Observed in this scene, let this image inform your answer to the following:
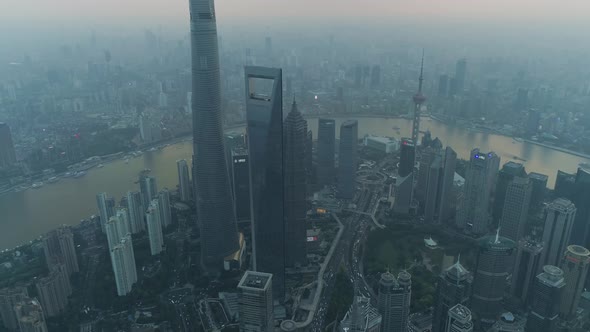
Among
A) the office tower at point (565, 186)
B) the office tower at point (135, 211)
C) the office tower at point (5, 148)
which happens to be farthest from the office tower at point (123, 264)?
the office tower at point (565, 186)

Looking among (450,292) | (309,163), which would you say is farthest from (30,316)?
(309,163)

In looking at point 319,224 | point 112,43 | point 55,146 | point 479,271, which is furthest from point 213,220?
point 112,43

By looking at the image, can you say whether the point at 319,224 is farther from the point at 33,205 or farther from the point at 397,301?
the point at 33,205

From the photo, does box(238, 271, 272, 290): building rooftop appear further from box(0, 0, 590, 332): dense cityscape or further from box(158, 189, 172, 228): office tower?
box(158, 189, 172, 228): office tower

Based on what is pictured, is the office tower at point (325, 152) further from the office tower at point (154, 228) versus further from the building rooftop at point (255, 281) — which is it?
the building rooftop at point (255, 281)

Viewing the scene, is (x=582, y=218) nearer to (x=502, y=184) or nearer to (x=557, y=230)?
(x=557, y=230)

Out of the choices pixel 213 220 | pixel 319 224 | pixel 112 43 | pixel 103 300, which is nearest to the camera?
pixel 103 300
